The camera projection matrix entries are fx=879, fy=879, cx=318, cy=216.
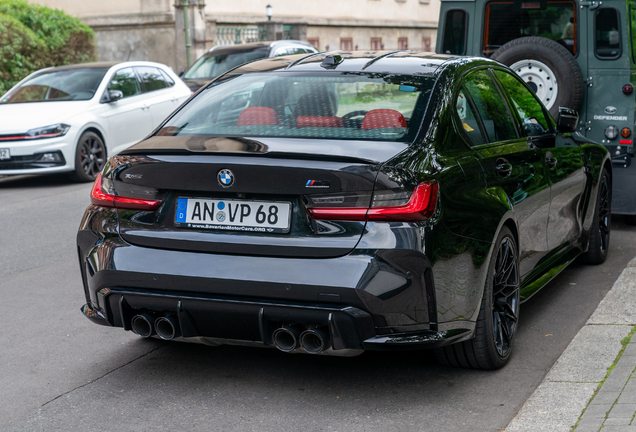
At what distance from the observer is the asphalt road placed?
154 inches

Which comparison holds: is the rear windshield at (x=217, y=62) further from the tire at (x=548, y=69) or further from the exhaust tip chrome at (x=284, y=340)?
the exhaust tip chrome at (x=284, y=340)

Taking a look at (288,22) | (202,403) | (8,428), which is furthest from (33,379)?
(288,22)

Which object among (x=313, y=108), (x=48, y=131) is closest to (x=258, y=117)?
(x=313, y=108)

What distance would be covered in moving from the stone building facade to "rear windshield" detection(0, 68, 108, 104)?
15745mm

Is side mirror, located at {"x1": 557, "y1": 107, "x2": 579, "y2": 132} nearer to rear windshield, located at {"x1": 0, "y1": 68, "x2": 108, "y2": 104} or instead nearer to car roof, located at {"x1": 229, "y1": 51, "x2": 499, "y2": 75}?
car roof, located at {"x1": 229, "y1": 51, "x2": 499, "y2": 75}

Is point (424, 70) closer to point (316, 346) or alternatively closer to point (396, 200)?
point (396, 200)

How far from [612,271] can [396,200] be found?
3.52 meters

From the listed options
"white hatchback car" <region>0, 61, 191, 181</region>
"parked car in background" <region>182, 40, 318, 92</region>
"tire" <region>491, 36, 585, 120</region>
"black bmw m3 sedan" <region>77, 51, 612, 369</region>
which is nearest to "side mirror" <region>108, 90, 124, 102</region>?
"white hatchback car" <region>0, 61, 191, 181</region>

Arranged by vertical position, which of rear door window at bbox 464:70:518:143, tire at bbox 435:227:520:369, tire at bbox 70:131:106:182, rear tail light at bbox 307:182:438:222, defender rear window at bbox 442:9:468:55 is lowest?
tire at bbox 70:131:106:182

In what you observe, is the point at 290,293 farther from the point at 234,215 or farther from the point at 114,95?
the point at 114,95

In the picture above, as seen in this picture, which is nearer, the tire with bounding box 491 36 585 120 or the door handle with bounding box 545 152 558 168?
the door handle with bounding box 545 152 558 168

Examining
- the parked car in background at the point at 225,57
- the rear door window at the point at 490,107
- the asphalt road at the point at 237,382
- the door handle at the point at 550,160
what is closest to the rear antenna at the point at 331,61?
the rear door window at the point at 490,107

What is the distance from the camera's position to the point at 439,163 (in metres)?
4.03

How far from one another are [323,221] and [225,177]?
0.48 meters
